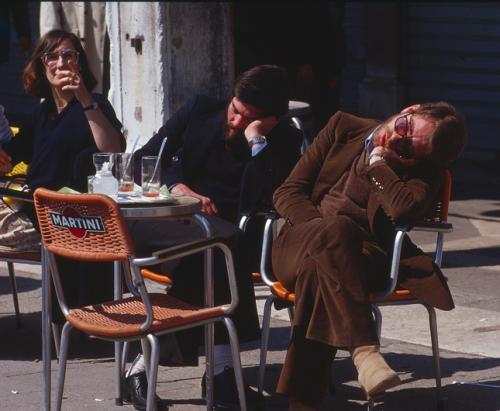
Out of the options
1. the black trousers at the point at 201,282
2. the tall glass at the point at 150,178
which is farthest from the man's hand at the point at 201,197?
the tall glass at the point at 150,178

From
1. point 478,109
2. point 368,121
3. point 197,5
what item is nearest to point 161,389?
point 368,121

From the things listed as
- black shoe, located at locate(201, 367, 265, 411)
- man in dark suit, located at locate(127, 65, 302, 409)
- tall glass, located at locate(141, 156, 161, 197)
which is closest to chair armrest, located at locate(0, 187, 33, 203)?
man in dark suit, located at locate(127, 65, 302, 409)

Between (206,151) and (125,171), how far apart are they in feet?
2.52

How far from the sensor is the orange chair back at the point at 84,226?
4.57 meters

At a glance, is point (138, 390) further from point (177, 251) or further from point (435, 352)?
point (435, 352)

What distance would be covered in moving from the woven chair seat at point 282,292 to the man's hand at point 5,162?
1.63m

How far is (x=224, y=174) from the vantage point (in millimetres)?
5992

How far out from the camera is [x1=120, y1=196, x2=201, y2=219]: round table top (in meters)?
4.97

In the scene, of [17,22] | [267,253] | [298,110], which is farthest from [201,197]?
[17,22]

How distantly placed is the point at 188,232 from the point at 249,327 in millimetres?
489

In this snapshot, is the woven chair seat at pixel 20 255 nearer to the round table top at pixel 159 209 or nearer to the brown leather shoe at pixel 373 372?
the round table top at pixel 159 209

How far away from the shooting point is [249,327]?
18.1 feet

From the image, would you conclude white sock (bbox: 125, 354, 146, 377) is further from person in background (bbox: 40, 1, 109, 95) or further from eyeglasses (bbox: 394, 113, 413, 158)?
person in background (bbox: 40, 1, 109, 95)

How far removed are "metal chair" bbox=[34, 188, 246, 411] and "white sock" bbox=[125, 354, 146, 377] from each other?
43 centimetres
